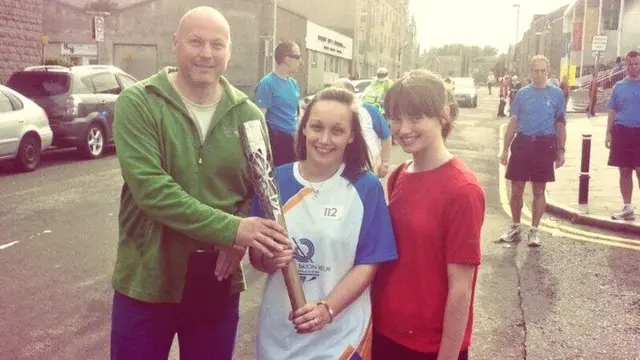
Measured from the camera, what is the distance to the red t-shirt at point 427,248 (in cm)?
212

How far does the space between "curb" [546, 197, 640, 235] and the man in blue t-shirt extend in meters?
4.02

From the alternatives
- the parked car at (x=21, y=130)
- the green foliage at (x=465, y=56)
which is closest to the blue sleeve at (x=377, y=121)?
the parked car at (x=21, y=130)

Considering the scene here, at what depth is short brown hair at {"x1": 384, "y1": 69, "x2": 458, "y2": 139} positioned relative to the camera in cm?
223

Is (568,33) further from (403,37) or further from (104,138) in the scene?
(104,138)

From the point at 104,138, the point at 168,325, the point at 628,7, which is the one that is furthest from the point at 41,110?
the point at 628,7

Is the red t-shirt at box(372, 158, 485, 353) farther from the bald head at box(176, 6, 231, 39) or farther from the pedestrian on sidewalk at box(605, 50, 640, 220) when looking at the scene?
the pedestrian on sidewalk at box(605, 50, 640, 220)

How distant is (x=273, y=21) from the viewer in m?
41.3

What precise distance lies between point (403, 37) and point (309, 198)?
3801 inches

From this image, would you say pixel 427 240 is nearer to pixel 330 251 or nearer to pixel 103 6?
pixel 330 251

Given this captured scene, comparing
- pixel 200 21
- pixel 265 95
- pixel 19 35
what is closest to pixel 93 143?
pixel 265 95

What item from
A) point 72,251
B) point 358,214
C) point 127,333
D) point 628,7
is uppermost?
point 628,7

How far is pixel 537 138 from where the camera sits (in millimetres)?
7508

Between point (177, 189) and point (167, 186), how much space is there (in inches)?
1.3

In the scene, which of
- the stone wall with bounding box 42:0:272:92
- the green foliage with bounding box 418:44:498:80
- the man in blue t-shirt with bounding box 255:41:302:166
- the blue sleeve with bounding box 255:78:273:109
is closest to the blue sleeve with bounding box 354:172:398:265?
the man in blue t-shirt with bounding box 255:41:302:166
